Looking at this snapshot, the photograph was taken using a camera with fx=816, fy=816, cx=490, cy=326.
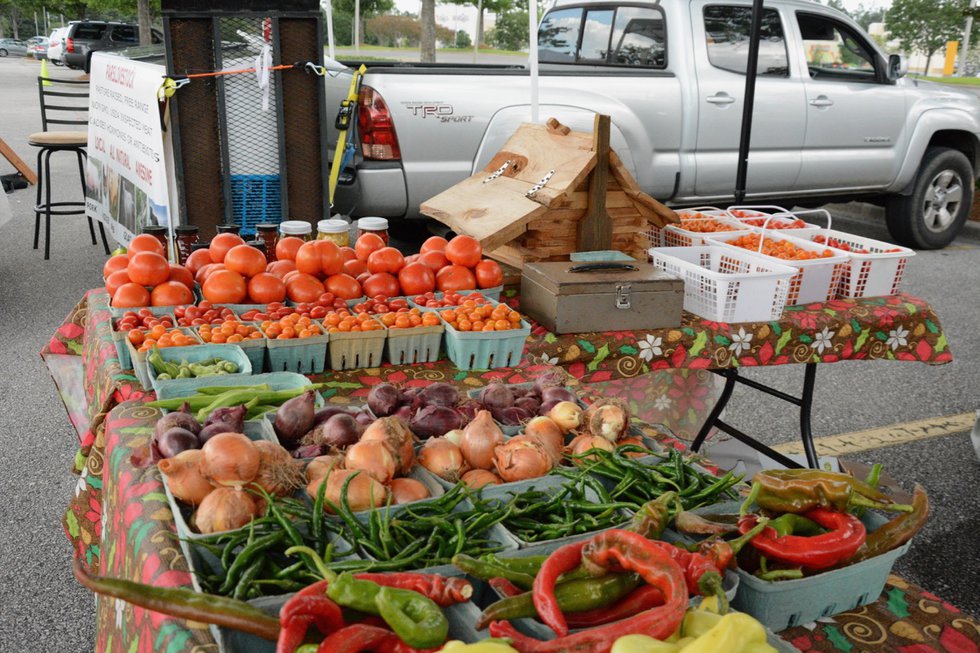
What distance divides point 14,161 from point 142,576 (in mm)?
8394

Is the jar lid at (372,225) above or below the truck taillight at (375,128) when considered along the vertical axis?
below

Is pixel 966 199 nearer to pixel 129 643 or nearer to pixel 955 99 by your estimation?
pixel 955 99

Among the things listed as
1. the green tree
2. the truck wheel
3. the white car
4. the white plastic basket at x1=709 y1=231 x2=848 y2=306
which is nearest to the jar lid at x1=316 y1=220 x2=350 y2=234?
the white plastic basket at x1=709 y1=231 x2=848 y2=306

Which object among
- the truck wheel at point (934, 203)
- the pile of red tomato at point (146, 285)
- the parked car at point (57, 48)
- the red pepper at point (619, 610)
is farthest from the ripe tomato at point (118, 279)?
the parked car at point (57, 48)

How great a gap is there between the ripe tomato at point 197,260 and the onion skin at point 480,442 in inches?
66.6

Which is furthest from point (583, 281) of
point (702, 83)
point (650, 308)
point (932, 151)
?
point (932, 151)

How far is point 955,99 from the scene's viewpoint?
8.53 m

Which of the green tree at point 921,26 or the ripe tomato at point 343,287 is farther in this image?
the green tree at point 921,26

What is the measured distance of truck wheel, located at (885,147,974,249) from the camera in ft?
28.8

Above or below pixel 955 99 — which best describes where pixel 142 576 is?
below

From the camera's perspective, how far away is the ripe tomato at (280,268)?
3.10 m

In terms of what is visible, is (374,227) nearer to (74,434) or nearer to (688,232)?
(688,232)

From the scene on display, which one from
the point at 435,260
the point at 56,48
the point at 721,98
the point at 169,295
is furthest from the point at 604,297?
the point at 56,48

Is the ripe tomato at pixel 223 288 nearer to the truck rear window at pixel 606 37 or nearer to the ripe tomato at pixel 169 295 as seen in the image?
the ripe tomato at pixel 169 295
